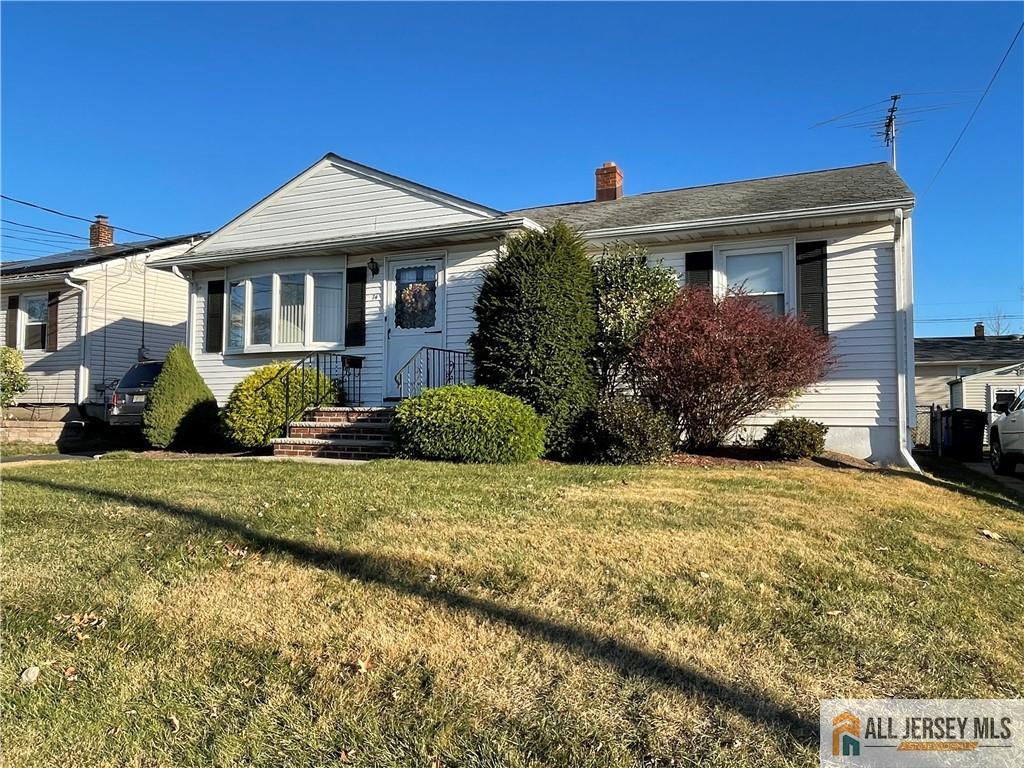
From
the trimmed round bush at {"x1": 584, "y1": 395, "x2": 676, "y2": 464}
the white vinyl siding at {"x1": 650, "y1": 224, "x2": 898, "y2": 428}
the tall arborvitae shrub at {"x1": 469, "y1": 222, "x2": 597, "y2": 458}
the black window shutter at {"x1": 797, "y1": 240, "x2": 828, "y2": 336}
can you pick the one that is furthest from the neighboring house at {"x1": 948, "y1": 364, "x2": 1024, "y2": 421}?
the tall arborvitae shrub at {"x1": 469, "y1": 222, "x2": 597, "y2": 458}

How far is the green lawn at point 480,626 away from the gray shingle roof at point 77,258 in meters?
15.2

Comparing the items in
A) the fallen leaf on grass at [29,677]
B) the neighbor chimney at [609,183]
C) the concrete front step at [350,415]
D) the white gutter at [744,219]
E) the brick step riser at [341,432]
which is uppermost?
the neighbor chimney at [609,183]

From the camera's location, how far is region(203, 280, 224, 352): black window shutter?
1341 centimetres

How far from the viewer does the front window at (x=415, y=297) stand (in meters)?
12.0

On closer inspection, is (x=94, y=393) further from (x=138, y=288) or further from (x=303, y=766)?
(x=303, y=766)

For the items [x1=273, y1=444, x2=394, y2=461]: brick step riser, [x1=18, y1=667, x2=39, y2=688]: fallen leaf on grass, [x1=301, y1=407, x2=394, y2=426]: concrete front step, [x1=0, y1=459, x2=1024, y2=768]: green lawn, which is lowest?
[x1=18, y1=667, x2=39, y2=688]: fallen leaf on grass

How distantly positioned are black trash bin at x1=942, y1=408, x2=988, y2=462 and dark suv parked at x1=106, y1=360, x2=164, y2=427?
1642cm

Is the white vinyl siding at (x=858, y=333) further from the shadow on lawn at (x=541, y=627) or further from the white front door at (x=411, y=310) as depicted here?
the shadow on lawn at (x=541, y=627)

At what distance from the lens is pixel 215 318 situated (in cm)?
1347

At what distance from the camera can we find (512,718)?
2.46 metres

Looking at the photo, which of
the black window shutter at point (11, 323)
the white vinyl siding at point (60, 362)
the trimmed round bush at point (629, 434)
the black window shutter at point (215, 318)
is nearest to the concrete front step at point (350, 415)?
the trimmed round bush at point (629, 434)

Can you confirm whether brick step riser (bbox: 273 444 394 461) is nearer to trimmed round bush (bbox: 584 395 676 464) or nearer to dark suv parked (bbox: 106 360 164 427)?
trimmed round bush (bbox: 584 395 676 464)

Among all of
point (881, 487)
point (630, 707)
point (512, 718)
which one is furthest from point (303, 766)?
point (881, 487)

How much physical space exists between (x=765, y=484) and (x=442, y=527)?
3.59 metres
